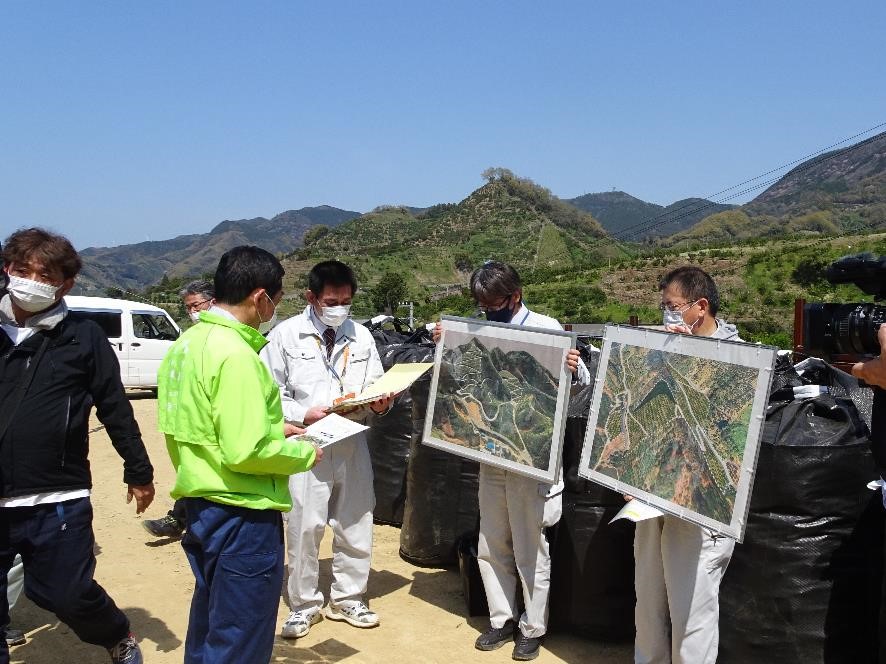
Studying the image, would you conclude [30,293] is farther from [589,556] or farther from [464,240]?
[464,240]

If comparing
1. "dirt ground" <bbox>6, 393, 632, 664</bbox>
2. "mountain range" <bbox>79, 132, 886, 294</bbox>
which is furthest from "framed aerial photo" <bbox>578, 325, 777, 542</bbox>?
"mountain range" <bbox>79, 132, 886, 294</bbox>

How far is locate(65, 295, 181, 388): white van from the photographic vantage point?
13766 mm

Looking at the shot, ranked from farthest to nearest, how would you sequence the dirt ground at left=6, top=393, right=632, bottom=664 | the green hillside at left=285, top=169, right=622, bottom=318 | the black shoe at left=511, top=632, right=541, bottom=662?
the green hillside at left=285, top=169, right=622, bottom=318 < the dirt ground at left=6, top=393, right=632, bottom=664 < the black shoe at left=511, top=632, right=541, bottom=662

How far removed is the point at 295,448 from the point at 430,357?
2.81 metres

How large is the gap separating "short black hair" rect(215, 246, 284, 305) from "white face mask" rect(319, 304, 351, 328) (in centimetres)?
120

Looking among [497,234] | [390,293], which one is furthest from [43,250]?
[497,234]

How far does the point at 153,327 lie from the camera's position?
14352 millimetres

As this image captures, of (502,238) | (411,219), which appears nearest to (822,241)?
(502,238)

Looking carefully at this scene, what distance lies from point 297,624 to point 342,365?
4.13ft

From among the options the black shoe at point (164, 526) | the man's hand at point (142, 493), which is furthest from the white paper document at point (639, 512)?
the black shoe at point (164, 526)

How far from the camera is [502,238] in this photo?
80875mm

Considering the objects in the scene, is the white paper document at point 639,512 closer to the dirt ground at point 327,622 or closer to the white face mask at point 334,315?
the dirt ground at point 327,622

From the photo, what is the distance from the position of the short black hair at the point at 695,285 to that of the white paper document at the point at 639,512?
Answer: 0.81m

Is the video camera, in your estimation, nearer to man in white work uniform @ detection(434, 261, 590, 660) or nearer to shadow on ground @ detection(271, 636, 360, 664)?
man in white work uniform @ detection(434, 261, 590, 660)
